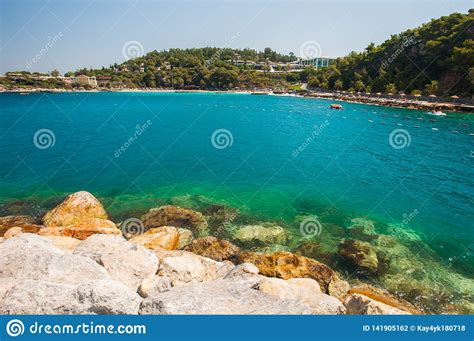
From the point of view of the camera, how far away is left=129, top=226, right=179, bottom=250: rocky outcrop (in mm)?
13508

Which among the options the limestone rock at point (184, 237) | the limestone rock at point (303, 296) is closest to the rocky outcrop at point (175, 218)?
the limestone rock at point (184, 237)

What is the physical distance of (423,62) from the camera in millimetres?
99125

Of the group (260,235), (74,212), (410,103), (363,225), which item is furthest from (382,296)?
(410,103)

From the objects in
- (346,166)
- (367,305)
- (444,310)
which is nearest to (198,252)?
(367,305)

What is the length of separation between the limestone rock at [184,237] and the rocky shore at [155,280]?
6 cm

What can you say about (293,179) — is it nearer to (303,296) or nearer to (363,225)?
(363,225)

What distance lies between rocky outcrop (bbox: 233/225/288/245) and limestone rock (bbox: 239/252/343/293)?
3013mm

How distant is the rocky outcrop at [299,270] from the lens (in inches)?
435

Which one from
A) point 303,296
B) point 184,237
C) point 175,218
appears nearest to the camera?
point 303,296

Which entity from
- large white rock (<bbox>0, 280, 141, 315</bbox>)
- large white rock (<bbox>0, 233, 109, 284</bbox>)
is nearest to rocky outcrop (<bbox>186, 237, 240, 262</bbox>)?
large white rock (<bbox>0, 233, 109, 284</bbox>)

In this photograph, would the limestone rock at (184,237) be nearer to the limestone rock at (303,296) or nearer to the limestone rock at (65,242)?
the limestone rock at (65,242)

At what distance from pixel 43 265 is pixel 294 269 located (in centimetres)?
839

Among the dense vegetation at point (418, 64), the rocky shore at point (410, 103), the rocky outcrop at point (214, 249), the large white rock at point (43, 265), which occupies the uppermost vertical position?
the dense vegetation at point (418, 64)

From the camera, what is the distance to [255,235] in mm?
15898
